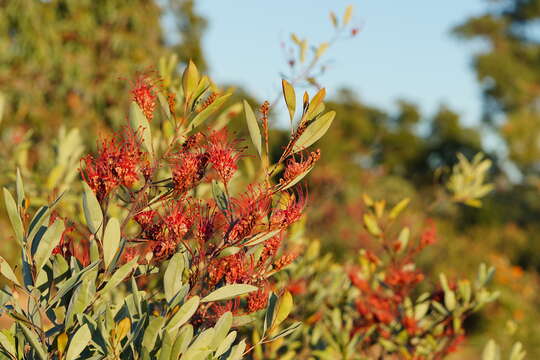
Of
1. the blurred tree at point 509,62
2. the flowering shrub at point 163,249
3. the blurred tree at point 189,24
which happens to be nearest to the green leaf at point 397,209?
the flowering shrub at point 163,249

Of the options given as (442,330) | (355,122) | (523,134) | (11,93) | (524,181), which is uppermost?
(11,93)

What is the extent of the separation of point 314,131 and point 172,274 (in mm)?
396

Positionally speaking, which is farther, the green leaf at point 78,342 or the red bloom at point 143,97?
the red bloom at point 143,97

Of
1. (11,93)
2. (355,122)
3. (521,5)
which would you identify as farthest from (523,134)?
(11,93)

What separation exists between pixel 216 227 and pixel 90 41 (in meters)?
8.52

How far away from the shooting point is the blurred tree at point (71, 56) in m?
8.06

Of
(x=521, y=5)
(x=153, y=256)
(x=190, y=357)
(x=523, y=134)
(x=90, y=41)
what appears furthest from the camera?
(x=521, y=5)

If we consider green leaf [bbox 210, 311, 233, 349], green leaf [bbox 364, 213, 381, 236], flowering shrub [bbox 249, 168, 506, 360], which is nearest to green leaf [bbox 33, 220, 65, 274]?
green leaf [bbox 210, 311, 233, 349]

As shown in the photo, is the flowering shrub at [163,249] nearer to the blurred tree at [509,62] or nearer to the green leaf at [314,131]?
the green leaf at [314,131]

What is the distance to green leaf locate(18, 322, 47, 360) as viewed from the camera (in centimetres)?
102

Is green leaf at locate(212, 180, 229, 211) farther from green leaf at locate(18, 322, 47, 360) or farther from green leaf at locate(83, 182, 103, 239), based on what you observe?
green leaf at locate(18, 322, 47, 360)

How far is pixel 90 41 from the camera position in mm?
9031

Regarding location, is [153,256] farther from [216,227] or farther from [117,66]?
[117,66]

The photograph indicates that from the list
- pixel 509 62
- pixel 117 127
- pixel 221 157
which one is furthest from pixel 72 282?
pixel 509 62
